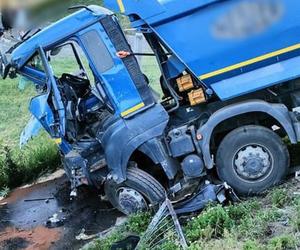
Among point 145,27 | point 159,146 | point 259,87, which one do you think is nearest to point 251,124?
point 259,87

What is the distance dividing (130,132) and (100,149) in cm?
66

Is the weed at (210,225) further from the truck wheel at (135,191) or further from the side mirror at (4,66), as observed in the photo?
the side mirror at (4,66)

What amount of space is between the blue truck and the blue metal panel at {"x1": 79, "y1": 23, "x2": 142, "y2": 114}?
1 cm

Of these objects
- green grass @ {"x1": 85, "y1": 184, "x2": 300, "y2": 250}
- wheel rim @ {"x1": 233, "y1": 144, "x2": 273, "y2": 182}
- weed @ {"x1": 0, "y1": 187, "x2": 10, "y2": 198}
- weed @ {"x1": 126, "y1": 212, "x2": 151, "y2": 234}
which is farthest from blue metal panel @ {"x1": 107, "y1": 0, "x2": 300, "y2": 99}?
weed @ {"x1": 0, "y1": 187, "x2": 10, "y2": 198}

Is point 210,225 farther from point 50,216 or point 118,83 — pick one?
point 50,216

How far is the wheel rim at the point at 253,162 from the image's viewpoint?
23.4 ft

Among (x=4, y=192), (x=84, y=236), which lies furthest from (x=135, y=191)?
(x=4, y=192)

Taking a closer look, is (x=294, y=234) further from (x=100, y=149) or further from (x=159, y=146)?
(x=100, y=149)

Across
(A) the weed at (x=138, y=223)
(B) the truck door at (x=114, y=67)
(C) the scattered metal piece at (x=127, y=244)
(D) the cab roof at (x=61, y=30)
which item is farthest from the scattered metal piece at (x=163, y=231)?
(D) the cab roof at (x=61, y=30)

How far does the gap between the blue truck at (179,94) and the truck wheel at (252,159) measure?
1cm

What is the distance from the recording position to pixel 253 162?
7.13 metres

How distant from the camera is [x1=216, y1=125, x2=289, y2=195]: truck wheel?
7.11m

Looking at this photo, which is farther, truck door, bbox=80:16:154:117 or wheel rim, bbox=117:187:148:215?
wheel rim, bbox=117:187:148:215

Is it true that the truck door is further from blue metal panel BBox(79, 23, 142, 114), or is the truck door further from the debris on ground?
the debris on ground
